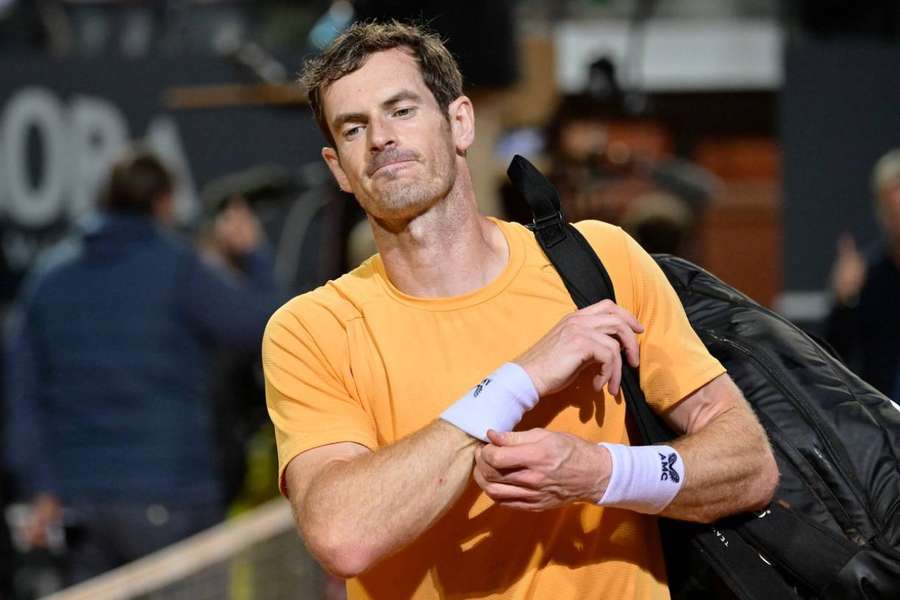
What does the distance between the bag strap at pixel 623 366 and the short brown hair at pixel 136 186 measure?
2.96 metres

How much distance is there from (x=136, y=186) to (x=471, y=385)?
317 centimetres

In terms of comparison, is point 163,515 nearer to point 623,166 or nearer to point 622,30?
point 623,166

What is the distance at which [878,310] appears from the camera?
5836 mm

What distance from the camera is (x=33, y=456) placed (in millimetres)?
5582

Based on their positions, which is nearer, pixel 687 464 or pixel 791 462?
pixel 687 464

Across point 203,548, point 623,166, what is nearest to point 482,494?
point 203,548

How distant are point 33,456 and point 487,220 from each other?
315cm

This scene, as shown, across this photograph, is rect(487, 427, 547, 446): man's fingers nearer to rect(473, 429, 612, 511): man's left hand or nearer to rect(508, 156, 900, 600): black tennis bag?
rect(473, 429, 612, 511): man's left hand

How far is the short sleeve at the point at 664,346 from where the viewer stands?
2.70 metres

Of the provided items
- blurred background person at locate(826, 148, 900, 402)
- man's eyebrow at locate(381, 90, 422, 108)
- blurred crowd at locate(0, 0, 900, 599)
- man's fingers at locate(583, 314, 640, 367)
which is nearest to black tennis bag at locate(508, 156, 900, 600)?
man's fingers at locate(583, 314, 640, 367)

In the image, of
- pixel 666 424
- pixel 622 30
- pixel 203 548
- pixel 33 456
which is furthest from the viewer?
pixel 622 30

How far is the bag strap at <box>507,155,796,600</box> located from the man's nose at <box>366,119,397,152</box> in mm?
250

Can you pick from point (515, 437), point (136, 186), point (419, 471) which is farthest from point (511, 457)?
point (136, 186)

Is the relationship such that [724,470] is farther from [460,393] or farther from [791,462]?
[460,393]
